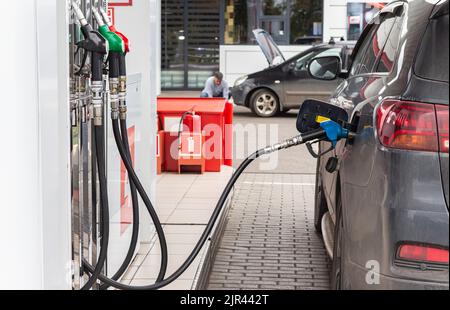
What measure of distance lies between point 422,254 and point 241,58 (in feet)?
75.5

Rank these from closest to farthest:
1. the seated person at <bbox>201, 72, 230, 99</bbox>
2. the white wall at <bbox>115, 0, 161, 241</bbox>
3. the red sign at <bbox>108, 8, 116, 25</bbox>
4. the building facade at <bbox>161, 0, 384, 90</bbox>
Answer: the red sign at <bbox>108, 8, 116, 25</bbox> < the white wall at <bbox>115, 0, 161, 241</bbox> < the seated person at <bbox>201, 72, 230, 99</bbox> < the building facade at <bbox>161, 0, 384, 90</bbox>

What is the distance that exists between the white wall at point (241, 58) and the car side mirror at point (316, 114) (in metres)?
21.3

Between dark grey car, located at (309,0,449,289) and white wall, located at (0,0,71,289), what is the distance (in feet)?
4.09

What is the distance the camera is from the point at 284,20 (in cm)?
2591

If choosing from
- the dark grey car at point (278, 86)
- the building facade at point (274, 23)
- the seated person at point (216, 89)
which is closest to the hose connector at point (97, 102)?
the seated person at point (216, 89)

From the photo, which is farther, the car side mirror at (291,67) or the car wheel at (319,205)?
the car side mirror at (291,67)

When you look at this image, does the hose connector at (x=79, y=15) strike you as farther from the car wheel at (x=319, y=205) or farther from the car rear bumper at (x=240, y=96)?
the car rear bumper at (x=240, y=96)

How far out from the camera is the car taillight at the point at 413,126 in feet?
10.0

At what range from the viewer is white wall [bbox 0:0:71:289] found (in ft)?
9.81

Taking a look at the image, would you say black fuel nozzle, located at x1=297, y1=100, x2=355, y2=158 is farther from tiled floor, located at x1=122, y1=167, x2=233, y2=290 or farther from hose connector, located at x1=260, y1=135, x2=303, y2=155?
tiled floor, located at x1=122, y1=167, x2=233, y2=290

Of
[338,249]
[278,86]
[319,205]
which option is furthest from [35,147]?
[278,86]

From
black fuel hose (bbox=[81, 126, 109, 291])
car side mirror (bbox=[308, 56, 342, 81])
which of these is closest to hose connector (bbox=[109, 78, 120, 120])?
black fuel hose (bbox=[81, 126, 109, 291])

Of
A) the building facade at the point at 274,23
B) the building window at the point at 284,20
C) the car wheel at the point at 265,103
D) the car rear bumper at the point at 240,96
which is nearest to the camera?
the car wheel at the point at 265,103

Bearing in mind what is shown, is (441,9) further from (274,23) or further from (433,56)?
(274,23)
